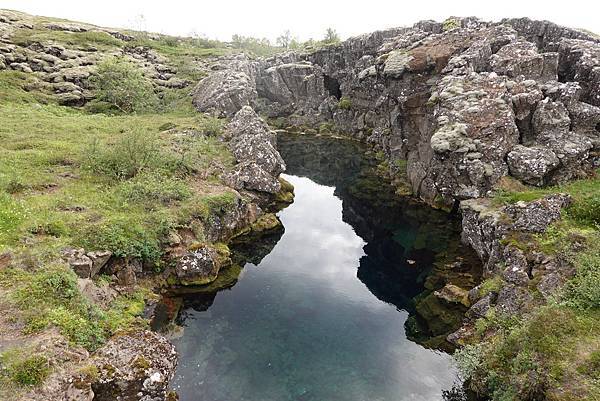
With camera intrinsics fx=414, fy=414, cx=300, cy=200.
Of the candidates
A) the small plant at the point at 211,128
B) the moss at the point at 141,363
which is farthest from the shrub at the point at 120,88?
the moss at the point at 141,363

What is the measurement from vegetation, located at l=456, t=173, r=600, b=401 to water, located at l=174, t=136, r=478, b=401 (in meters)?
2.67

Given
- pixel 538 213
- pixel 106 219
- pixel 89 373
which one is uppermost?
pixel 538 213

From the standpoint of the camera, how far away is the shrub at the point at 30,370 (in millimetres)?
14281

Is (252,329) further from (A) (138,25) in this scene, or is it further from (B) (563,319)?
(A) (138,25)

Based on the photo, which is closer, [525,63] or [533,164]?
[533,164]

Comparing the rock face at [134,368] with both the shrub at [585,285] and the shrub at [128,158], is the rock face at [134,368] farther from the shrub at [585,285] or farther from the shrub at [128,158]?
the shrub at [585,285]

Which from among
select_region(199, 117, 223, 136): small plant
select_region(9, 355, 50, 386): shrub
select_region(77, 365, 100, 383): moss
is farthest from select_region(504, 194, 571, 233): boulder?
select_region(199, 117, 223, 136): small plant

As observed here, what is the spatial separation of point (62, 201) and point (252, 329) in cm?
1572

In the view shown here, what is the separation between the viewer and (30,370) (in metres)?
14.6

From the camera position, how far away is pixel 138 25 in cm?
15200

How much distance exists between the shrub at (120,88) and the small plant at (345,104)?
42.7 metres

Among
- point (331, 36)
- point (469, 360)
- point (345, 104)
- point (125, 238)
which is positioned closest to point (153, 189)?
point (125, 238)

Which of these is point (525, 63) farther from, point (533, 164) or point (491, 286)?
point (491, 286)

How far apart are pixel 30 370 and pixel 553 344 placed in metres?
19.6
